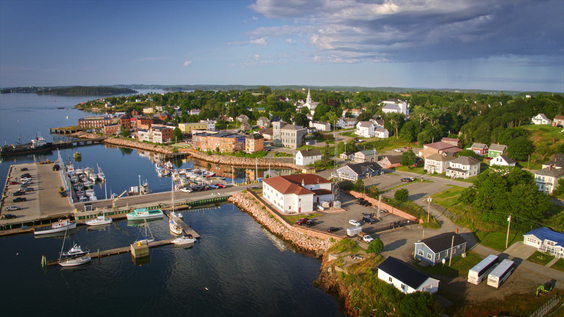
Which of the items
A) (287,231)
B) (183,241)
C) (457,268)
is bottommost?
(183,241)

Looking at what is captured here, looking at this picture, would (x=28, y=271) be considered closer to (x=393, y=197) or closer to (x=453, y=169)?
(x=393, y=197)

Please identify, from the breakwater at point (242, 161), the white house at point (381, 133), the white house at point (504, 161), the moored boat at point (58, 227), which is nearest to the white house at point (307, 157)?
the breakwater at point (242, 161)

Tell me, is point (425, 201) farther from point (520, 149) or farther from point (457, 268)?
point (520, 149)

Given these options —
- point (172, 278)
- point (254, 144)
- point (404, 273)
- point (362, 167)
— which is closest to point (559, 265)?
point (404, 273)

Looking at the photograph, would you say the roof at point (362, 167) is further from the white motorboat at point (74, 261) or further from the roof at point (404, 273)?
the white motorboat at point (74, 261)

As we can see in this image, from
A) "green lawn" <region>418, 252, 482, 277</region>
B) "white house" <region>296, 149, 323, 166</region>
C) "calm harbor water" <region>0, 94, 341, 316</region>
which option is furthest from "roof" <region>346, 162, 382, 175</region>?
"green lawn" <region>418, 252, 482, 277</region>

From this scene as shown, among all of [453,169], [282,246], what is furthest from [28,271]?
[453,169]
